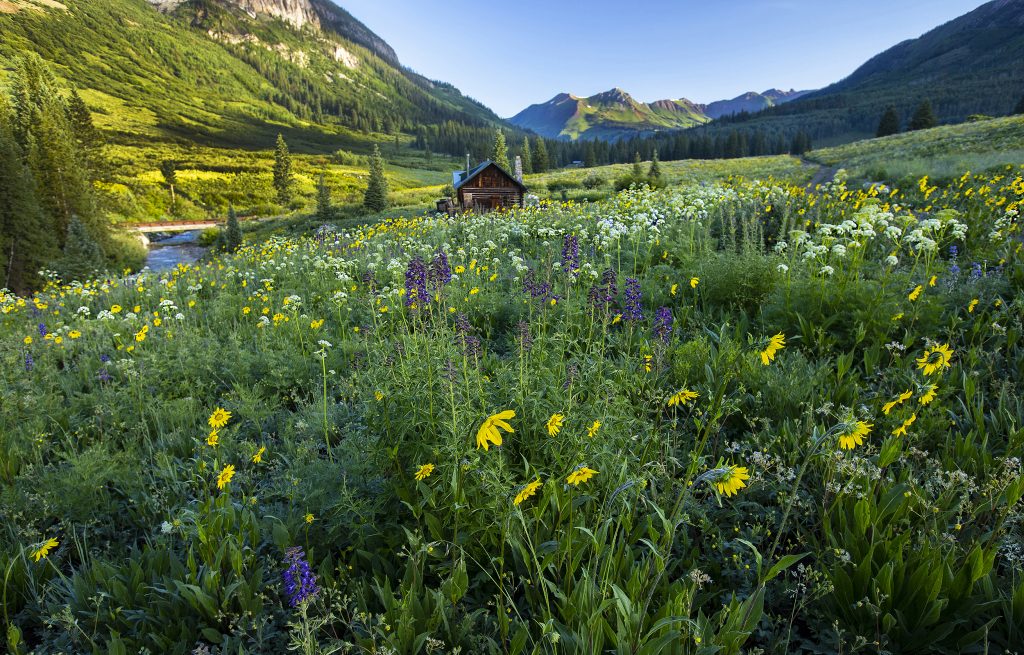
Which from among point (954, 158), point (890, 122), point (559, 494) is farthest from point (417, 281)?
point (890, 122)

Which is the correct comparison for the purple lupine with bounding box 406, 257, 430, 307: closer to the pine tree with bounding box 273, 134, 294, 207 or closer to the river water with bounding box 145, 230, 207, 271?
the river water with bounding box 145, 230, 207, 271

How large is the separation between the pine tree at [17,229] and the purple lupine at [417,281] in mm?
33618

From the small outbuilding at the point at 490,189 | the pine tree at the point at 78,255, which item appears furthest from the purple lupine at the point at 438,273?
the small outbuilding at the point at 490,189

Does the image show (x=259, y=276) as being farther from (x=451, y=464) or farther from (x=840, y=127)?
(x=840, y=127)

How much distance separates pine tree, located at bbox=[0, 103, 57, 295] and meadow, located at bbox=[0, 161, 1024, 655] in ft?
100

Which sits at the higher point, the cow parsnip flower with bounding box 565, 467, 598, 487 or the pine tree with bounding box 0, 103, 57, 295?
the pine tree with bounding box 0, 103, 57, 295

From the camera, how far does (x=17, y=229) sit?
83.0 feet

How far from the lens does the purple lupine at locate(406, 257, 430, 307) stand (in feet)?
9.73

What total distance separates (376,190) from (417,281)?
5821 centimetres

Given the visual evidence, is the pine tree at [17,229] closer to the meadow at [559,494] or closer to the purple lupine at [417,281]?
the meadow at [559,494]

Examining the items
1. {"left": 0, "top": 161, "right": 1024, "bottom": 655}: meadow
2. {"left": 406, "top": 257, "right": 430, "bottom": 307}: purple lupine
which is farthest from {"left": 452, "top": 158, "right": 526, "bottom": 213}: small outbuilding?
{"left": 406, "top": 257, "right": 430, "bottom": 307}: purple lupine

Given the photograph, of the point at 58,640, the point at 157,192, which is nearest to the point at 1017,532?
the point at 58,640

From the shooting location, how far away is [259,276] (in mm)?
9391

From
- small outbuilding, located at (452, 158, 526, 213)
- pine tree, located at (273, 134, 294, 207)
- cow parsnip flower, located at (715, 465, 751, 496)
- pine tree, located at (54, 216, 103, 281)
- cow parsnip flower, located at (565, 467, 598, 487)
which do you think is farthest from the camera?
pine tree, located at (273, 134, 294, 207)
